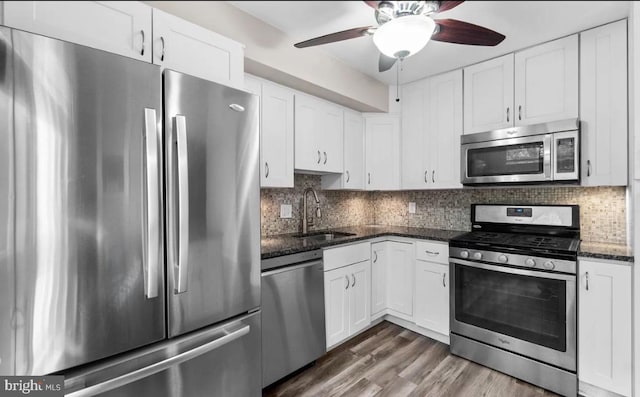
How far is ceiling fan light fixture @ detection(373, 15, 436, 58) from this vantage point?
1.20m

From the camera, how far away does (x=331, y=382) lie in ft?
6.29

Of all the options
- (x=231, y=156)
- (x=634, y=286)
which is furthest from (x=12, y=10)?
(x=634, y=286)

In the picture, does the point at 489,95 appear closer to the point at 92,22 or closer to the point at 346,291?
the point at 346,291


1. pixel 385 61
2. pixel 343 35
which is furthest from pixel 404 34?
pixel 385 61

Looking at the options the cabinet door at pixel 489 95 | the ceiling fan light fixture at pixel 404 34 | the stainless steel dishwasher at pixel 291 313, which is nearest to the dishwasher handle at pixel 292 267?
the stainless steel dishwasher at pixel 291 313

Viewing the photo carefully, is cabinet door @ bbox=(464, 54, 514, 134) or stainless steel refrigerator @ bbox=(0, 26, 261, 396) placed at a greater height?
cabinet door @ bbox=(464, 54, 514, 134)

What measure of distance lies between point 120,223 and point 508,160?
2441 mm

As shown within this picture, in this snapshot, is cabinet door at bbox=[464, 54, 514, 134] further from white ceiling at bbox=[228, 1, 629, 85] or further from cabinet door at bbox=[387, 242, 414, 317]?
cabinet door at bbox=[387, 242, 414, 317]

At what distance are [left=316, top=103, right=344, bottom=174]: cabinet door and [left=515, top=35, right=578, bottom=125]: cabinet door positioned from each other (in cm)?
140

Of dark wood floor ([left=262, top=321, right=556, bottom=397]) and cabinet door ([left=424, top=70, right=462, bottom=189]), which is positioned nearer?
dark wood floor ([left=262, top=321, right=556, bottom=397])

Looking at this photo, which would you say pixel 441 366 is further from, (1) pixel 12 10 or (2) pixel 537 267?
(1) pixel 12 10

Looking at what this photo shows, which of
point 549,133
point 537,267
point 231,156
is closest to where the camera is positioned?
point 231,156

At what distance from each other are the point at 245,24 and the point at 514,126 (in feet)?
6.68

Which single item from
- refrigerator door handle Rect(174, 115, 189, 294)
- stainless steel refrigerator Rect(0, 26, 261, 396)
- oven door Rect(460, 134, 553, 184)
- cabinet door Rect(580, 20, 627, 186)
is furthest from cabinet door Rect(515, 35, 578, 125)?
refrigerator door handle Rect(174, 115, 189, 294)
